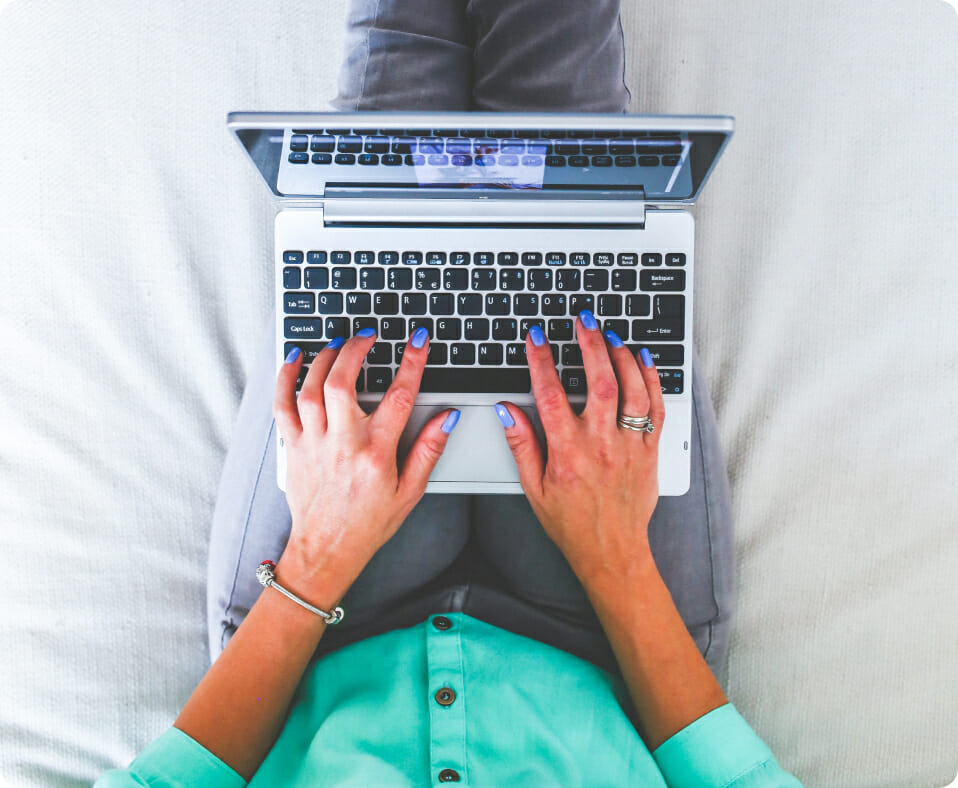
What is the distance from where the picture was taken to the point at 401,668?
2.12 feet

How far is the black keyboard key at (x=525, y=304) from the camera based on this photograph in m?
0.66

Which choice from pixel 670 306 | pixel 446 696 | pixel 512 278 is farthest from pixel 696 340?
pixel 446 696

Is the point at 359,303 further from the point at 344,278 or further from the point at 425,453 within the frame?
the point at 425,453

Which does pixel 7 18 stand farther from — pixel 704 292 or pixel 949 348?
pixel 949 348

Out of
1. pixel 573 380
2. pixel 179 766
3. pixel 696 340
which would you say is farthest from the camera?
pixel 696 340

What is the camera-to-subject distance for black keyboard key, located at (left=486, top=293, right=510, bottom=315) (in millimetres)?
661

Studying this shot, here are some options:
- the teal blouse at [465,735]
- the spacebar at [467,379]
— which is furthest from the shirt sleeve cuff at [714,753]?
the spacebar at [467,379]

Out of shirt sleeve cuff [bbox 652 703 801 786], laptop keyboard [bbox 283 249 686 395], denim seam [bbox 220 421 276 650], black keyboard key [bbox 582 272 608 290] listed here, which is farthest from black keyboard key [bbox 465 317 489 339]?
shirt sleeve cuff [bbox 652 703 801 786]

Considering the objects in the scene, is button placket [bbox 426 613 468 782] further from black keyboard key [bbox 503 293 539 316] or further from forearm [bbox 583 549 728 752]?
black keyboard key [bbox 503 293 539 316]

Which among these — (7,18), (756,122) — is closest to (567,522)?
(756,122)

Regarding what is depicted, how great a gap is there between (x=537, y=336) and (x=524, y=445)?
108mm

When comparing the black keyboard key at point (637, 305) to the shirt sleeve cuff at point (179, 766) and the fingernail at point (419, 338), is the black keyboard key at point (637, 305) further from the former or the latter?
the shirt sleeve cuff at point (179, 766)

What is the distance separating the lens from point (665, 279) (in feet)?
2.16

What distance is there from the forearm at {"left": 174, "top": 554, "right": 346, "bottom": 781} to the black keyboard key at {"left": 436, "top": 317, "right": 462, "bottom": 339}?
0.89ft
